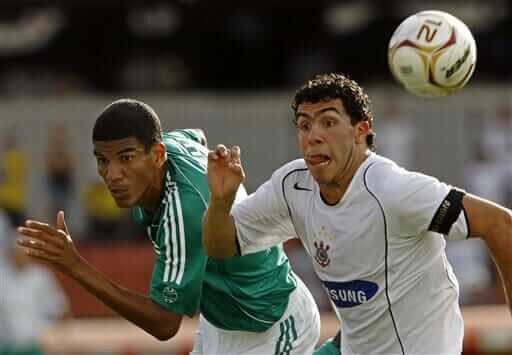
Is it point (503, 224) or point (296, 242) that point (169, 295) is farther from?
point (296, 242)

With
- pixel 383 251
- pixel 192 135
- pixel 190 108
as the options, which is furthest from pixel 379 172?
pixel 190 108

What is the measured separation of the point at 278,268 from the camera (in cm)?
796

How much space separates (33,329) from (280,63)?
28.8 feet

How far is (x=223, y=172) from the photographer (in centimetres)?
700

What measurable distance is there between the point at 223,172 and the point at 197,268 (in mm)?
663

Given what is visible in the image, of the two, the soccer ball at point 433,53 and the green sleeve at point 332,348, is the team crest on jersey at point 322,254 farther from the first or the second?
the soccer ball at point 433,53

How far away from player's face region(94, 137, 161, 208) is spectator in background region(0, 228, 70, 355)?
737cm

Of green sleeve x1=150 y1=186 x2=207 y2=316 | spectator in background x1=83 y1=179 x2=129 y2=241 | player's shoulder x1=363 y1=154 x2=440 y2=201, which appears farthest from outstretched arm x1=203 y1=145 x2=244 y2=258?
spectator in background x1=83 y1=179 x2=129 y2=241

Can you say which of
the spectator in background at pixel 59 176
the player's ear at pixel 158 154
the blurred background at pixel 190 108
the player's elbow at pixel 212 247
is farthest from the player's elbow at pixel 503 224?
the spectator in background at pixel 59 176

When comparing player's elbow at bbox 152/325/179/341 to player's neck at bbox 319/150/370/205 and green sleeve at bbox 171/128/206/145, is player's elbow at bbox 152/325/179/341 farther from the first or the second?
green sleeve at bbox 171/128/206/145

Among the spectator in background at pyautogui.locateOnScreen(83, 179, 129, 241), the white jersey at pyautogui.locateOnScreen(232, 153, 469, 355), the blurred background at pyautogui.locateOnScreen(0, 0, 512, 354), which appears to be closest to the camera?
the white jersey at pyautogui.locateOnScreen(232, 153, 469, 355)

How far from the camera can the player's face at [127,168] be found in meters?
7.41

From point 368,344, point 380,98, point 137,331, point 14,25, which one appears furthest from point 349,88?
point 14,25

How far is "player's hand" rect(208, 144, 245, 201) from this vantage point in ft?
22.9
